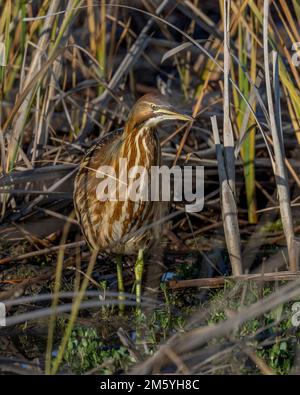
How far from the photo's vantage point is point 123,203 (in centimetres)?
345

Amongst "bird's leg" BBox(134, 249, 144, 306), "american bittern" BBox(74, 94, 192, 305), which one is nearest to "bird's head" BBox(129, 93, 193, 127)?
"american bittern" BBox(74, 94, 192, 305)

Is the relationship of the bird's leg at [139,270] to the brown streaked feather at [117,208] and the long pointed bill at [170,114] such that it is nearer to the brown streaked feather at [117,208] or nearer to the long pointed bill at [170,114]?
the brown streaked feather at [117,208]

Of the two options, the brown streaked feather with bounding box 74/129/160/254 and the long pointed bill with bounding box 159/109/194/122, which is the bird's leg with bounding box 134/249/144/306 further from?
the long pointed bill with bounding box 159/109/194/122

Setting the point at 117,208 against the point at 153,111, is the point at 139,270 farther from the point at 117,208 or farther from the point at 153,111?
the point at 153,111

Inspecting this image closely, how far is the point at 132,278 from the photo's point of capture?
384 cm

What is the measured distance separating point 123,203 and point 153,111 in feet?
1.27

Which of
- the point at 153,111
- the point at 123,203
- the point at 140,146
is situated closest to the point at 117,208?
the point at 123,203

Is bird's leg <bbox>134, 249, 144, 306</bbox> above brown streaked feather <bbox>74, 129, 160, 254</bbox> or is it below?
below

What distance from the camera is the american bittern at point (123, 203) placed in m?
3.41

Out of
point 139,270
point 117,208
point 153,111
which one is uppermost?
point 153,111

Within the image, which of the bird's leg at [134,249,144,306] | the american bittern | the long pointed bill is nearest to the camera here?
the long pointed bill

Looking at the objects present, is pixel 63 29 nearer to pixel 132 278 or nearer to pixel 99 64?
pixel 99 64

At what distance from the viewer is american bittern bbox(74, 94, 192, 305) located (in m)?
3.41

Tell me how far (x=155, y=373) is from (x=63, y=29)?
4.51 feet
